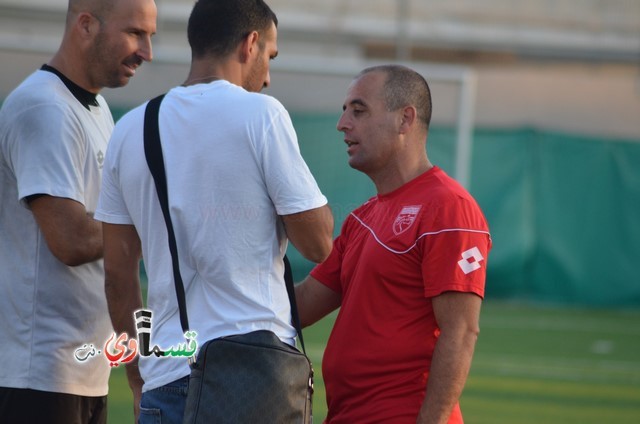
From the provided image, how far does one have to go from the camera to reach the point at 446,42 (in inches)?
1016

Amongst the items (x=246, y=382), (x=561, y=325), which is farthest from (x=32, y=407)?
(x=561, y=325)

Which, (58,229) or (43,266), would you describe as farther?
(43,266)

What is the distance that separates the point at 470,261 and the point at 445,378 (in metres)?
0.38

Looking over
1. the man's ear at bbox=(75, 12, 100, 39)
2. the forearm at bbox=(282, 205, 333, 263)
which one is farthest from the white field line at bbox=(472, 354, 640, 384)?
the forearm at bbox=(282, 205, 333, 263)

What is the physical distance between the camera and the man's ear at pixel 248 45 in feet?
10.9

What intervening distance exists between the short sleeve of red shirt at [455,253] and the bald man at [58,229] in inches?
42.8

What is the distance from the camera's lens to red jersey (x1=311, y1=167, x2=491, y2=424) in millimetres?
3520

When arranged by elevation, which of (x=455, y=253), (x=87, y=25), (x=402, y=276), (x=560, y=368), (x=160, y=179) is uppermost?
(x=87, y=25)

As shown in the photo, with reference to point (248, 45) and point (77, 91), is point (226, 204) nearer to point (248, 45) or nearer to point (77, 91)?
point (248, 45)

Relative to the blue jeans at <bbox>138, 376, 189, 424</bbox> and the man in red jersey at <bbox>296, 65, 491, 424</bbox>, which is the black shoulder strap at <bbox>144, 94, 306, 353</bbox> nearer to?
the blue jeans at <bbox>138, 376, 189, 424</bbox>

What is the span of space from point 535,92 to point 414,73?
2030cm

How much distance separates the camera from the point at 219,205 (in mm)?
3141

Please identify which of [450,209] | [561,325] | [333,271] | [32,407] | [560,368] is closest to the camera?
[450,209]

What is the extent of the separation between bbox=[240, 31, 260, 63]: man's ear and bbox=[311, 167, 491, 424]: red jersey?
0.77m
